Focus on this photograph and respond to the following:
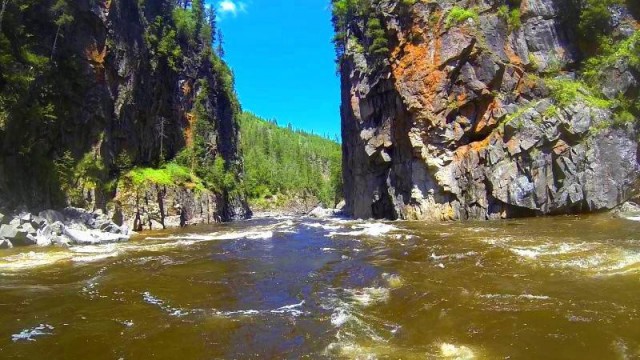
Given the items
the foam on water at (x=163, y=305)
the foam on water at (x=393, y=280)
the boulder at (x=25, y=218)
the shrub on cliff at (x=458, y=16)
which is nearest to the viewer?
the foam on water at (x=163, y=305)

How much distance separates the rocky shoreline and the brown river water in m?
7.12

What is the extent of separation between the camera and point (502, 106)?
3597cm

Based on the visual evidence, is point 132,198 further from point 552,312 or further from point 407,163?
point 552,312

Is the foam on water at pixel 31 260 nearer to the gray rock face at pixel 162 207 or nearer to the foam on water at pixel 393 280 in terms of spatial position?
the foam on water at pixel 393 280

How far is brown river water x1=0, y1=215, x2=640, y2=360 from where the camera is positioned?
25.5ft

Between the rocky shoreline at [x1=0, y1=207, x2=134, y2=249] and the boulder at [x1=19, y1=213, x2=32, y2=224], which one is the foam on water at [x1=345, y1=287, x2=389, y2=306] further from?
the boulder at [x1=19, y1=213, x2=32, y2=224]

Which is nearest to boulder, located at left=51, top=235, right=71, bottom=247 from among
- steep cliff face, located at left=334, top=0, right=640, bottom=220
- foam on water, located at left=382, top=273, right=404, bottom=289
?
foam on water, located at left=382, top=273, right=404, bottom=289

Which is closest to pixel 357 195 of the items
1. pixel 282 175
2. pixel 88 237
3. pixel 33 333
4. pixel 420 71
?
pixel 420 71

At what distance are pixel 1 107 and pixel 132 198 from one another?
17.1m

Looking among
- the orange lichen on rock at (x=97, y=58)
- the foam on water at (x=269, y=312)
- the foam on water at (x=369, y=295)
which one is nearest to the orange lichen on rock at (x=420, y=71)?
the orange lichen on rock at (x=97, y=58)

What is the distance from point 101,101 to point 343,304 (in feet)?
124

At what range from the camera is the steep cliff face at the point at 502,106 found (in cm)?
3156

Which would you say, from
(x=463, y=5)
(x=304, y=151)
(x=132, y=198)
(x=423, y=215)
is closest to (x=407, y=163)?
(x=423, y=215)

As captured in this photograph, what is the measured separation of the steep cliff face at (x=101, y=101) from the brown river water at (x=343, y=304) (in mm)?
15292
